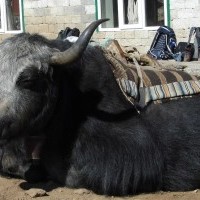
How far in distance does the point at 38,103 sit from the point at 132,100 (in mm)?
713

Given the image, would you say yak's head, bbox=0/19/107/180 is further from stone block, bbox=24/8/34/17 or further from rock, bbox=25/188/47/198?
stone block, bbox=24/8/34/17

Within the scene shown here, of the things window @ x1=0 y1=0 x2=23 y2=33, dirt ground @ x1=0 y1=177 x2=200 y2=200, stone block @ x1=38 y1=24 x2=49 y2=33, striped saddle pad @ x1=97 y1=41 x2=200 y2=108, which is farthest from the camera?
window @ x1=0 y1=0 x2=23 y2=33

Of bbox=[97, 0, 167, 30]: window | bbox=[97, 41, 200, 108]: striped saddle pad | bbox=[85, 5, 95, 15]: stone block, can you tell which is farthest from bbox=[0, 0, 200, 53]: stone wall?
bbox=[97, 41, 200, 108]: striped saddle pad

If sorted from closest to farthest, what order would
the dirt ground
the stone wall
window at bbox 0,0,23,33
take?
1. the dirt ground
2. the stone wall
3. window at bbox 0,0,23,33

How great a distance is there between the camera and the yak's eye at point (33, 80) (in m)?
4.29

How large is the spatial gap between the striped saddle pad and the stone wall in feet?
18.1

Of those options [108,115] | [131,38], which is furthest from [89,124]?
[131,38]

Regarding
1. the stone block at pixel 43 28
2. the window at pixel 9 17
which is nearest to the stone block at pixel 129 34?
the stone block at pixel 43 28

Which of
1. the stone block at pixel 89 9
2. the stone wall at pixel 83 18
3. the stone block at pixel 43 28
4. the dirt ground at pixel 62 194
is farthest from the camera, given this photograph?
the stone block at pixel 43 28

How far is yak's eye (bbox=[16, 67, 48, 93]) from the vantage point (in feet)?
14.1

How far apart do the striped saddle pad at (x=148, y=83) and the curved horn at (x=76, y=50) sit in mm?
490

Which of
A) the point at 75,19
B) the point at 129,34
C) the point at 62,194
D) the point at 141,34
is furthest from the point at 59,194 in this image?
the point at 75,19

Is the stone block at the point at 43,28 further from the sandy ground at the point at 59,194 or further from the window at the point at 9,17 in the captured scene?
the sandy ground at the point at 59,194

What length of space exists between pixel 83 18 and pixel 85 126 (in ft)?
26.8
